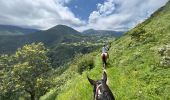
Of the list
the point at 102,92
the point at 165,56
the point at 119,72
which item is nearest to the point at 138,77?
the point at 119,72

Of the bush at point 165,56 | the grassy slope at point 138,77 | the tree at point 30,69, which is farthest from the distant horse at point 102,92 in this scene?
the tree at point 30,69

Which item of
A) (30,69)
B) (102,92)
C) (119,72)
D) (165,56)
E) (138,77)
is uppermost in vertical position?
(102,92)

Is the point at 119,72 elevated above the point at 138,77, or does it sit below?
below

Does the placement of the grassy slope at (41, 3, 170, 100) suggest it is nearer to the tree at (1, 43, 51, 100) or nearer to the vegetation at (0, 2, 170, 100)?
the vegetation at (0, 2, 170, 100)

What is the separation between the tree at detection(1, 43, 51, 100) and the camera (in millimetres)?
53281

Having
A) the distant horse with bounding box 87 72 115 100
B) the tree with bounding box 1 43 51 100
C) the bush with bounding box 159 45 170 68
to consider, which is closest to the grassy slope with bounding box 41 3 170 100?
the bush with bounding box 159 45 170 68

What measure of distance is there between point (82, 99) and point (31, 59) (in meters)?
31.2

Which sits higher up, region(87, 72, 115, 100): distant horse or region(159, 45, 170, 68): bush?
region(87, 72, 115, 100): distant horse

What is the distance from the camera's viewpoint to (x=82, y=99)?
2400cm

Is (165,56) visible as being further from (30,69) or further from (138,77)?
(30,69)

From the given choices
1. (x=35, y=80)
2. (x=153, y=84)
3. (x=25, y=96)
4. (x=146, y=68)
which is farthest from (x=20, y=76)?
(x=153, y=84)

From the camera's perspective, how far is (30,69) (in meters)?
53.3

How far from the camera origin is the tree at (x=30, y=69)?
53.3m

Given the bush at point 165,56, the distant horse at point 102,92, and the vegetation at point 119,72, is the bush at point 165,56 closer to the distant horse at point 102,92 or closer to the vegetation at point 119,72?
the vegetation at point 119,72
